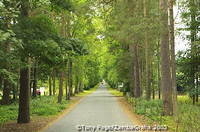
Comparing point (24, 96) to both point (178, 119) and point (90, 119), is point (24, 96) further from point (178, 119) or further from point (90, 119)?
point (178, 119)

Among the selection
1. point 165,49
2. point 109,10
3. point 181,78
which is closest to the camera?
point 165,49

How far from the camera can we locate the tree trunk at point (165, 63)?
61.3ft

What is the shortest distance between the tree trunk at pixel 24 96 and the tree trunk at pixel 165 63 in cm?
682

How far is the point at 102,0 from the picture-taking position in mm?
24734

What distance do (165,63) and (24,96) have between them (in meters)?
7.17

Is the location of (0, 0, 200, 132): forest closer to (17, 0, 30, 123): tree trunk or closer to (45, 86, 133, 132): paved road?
(17, 0, 30, 123): tree trunk

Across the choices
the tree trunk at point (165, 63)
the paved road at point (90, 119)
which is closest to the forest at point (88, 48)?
the tree trunk at point (165, 63)

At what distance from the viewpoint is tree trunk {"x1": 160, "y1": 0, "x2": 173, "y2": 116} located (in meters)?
18.7

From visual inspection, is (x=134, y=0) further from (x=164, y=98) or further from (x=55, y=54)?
(x=55, y=54)

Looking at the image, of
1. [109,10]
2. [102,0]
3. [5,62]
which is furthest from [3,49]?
[109,10]

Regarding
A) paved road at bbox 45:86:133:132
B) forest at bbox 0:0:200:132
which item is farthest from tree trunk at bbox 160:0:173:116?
paved road at bbox 45:86:133:132

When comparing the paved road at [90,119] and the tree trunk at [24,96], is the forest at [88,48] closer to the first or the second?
the tree trunk at [24,96]

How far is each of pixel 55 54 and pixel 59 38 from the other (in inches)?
38.5

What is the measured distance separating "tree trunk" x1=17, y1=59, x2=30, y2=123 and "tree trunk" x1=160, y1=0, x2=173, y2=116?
6.82m
